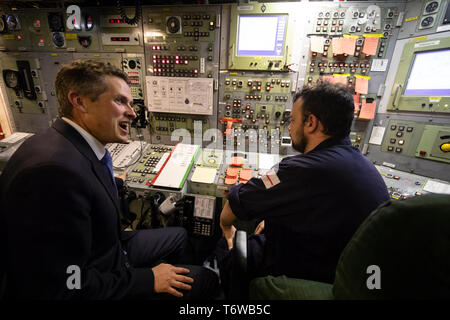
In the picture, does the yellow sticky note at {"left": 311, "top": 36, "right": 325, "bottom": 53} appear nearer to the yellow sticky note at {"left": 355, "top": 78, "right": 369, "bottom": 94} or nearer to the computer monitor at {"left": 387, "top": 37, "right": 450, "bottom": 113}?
the yellow sticky note at {"left": 355, "top": 78, "right": 369, "bottom": 94}

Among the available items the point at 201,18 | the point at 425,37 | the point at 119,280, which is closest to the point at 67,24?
the point at 201,18

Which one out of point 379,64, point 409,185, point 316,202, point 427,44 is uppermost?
point 427,44

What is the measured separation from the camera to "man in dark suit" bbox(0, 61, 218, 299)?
629 millimetres

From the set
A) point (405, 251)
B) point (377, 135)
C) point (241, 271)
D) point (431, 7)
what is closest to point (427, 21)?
point (431, 7)

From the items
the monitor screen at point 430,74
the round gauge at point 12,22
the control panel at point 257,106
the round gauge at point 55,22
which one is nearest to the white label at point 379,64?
the monitor screen at point 430,74

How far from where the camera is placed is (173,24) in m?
1.83

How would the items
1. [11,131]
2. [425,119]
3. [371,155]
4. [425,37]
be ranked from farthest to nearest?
[11,131]
[371,155]
[425,119]
[425,37]

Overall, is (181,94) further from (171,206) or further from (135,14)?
(171,206)

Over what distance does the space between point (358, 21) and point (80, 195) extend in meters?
2.39

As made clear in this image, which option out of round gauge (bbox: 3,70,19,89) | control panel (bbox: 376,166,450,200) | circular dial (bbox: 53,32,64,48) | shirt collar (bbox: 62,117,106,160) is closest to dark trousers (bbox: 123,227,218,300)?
shirt collar (bbox: 62,117,106,160)

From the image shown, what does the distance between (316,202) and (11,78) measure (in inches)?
139

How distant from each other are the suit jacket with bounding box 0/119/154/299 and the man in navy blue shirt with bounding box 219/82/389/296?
671 millimetres

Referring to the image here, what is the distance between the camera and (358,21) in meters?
1.63

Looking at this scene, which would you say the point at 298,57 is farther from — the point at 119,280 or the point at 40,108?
the point at 40,108
